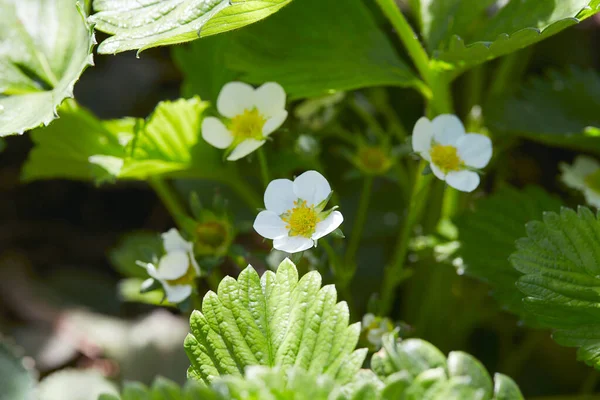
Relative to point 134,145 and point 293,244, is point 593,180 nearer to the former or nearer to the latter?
point 293,244

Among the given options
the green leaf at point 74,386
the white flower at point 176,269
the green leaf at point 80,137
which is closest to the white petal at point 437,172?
the white flower at point 176,269

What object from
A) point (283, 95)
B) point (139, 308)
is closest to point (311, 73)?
point (283, 95)

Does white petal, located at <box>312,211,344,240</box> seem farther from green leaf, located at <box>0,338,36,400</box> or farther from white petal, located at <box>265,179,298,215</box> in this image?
green leaf, located at <box>0,338,36,400</box>

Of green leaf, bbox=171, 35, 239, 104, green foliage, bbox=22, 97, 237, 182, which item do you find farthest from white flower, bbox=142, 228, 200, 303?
green leaf, bbox=171, 35, 239, 104

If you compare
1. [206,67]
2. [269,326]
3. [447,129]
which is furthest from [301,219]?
[206,67]

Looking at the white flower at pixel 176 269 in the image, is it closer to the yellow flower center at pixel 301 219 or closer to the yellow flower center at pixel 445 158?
the yellow flower center at pixel 301 219

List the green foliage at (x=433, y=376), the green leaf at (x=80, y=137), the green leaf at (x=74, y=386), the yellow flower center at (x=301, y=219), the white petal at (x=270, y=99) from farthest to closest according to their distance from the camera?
the green leaf at (x=74, y=386)
the green leaf at (x=80, y=137)
the white petal at (x=270, y=99)
the yellow flower center at (x=301, y=219)
the green foliage at (x=433, y=376)
